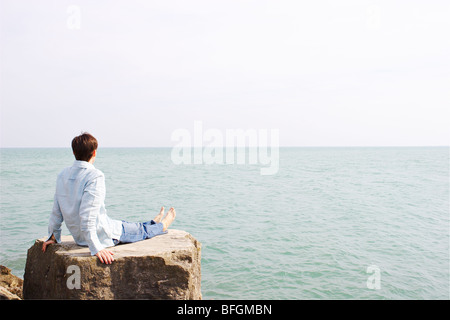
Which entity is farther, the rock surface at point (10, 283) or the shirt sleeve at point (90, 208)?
the rock surface at point (10, 283)

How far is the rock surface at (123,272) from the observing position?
3871 millimetres

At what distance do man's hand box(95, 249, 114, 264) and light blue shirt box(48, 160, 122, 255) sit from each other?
40 mm

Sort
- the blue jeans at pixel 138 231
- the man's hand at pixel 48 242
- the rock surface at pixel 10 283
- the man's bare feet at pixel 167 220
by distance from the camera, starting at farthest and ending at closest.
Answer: the rock surface at pixel 10 283 < the man's bare feet at pixel 167 220 < the blue jeans at pixel 138 231 < the man's hand at pixel 48 242

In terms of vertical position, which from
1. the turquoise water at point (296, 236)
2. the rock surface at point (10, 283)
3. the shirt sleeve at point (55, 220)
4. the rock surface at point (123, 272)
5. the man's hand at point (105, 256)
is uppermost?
the shirt sleeve at point (55, 220)

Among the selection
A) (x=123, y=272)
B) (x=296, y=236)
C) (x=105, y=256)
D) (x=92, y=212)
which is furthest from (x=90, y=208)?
(x=296, y=236)

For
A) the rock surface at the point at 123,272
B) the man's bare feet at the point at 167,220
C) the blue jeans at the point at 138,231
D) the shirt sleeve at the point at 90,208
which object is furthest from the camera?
the man's bare feet at the point at 167,220

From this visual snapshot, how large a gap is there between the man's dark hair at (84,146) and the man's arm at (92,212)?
0.30 meters

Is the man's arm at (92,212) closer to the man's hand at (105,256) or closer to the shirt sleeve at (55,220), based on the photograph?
the man's hand at (105,256)

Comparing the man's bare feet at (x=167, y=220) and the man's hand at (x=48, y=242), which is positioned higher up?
the man's bare feet at (x=167, y=220)

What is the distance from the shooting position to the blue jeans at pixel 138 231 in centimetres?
445

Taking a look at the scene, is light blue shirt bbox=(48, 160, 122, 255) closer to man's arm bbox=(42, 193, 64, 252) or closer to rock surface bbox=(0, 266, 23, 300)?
man's arm bbox=(42, 193, 64, 252)

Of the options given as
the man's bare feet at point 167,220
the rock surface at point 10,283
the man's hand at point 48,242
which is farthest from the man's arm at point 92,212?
the rock surface at point 10,283

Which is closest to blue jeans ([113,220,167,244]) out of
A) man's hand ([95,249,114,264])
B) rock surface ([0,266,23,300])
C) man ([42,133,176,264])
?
man ([42,133,176,264])
